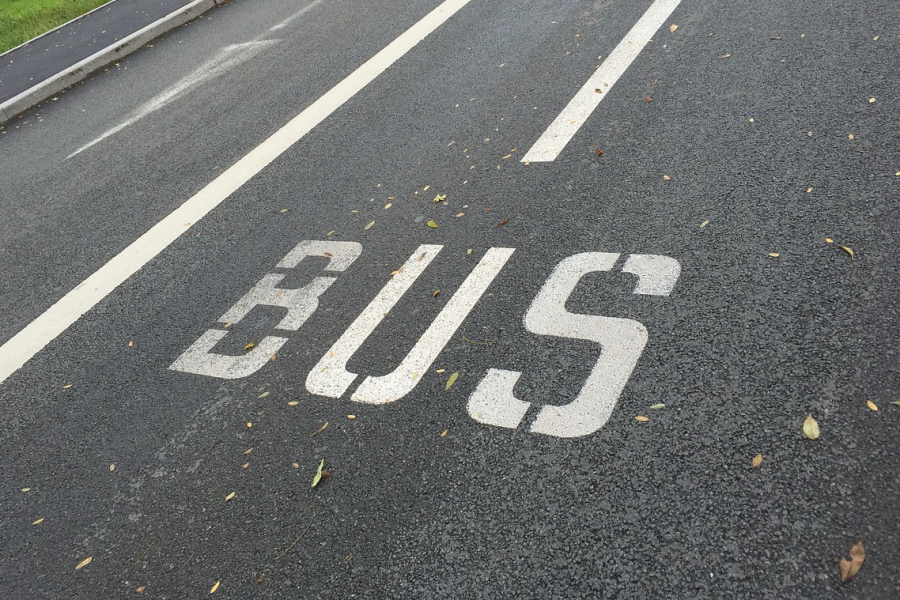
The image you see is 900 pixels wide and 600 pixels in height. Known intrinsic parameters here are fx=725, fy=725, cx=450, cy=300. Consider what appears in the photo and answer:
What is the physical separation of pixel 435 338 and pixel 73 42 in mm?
9873

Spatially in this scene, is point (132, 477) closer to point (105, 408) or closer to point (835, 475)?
point (105, 408)

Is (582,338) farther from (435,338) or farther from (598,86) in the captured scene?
(598,86)

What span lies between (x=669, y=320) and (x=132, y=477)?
282 cm

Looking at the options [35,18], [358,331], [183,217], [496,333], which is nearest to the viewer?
[496,333]

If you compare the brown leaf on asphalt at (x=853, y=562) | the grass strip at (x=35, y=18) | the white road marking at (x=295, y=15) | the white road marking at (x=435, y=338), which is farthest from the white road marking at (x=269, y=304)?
the grass strip at (x=35, y=18)

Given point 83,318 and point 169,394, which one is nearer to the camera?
point 169,394

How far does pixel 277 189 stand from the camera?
19.2 ft

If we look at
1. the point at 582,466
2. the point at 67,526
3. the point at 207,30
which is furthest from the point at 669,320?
the point at 207,30

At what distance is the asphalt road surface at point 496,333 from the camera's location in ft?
9.32

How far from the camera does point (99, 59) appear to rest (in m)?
9.80

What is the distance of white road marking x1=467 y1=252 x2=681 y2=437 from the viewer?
3279 mm

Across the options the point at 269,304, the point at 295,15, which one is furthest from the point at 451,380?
the point at 295,15

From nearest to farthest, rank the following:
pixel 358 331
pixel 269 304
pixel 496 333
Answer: pixel 496 333
pixel 358 331
pixel 269 304

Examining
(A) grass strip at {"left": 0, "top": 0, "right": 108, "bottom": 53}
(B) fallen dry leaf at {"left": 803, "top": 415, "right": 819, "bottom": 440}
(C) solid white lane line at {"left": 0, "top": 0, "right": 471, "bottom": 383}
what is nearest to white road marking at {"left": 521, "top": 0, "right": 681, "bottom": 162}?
(C) solid white lane line at {"left": 0, "top": 0, "right": 471, "bottom": 383}
